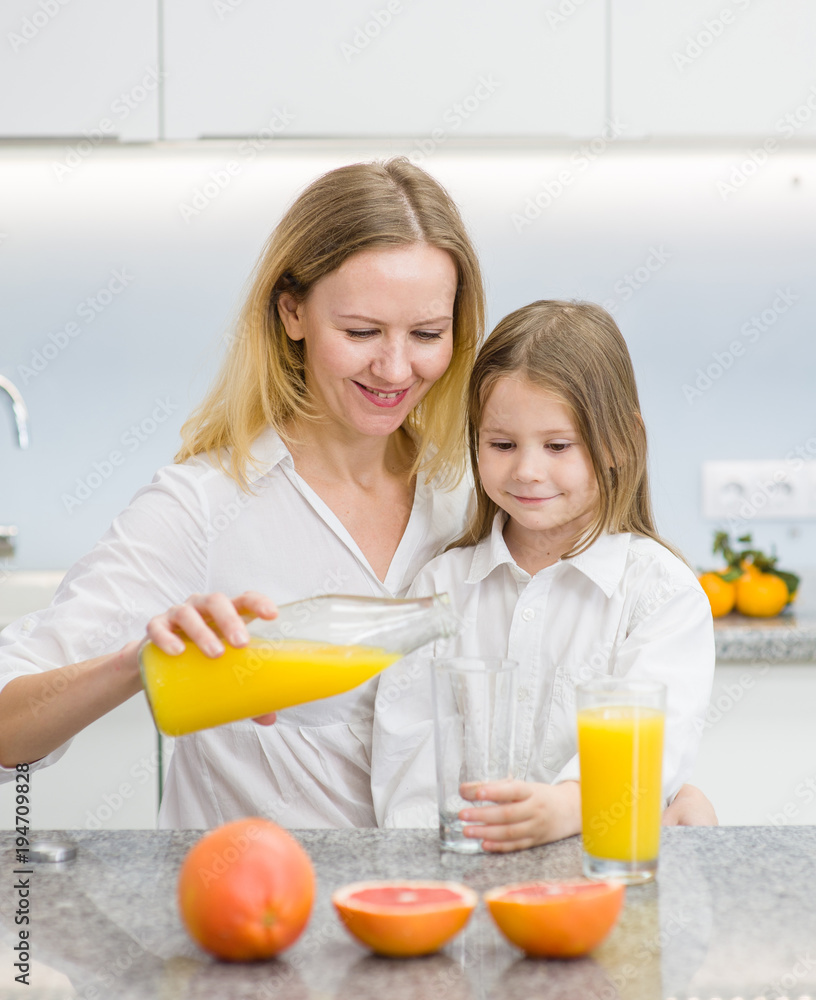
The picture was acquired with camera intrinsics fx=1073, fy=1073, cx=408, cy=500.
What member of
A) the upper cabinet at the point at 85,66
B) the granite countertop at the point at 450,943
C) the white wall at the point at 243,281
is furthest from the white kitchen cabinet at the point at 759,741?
the upper cabinet at the point at 85,66

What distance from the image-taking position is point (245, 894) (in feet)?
2.01

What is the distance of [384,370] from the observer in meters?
1.19

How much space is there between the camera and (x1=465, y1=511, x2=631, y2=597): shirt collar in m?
1.19

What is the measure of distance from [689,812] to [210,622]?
1.85ft

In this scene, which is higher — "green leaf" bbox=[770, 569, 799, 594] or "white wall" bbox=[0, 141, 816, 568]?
"white wall" bbox=[0, 141, 816, 568]

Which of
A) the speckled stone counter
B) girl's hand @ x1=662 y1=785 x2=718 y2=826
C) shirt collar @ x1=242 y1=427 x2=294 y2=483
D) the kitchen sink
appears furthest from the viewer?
the kitchen sink

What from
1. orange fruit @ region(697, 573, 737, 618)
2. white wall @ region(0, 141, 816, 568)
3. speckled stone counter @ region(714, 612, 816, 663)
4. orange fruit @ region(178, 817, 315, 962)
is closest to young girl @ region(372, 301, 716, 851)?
orange fruit @ region(178, 817, 315, 962)

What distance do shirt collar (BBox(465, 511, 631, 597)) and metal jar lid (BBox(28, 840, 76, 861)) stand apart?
584 millimetres

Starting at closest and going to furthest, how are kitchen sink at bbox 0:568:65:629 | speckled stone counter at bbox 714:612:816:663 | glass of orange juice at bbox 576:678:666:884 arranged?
glass of orange juice at bbox 576:678:666:884
speckled stone counter at bbox 714:612:816:663
kitchen sink at bbox 0:568:65:629

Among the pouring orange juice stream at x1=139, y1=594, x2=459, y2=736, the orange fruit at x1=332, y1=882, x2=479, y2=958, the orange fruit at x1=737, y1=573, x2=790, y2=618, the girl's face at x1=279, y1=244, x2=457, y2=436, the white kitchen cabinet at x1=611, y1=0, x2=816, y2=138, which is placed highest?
the white kitchen cabinet at x1=611, y1=0, x2=816, y2=138

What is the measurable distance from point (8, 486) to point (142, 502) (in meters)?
1.32

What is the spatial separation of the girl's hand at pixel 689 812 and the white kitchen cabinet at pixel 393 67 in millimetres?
1351

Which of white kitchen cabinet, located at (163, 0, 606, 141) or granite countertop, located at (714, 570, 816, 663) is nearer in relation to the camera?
granite countertop, located at (714, 570, 816, 663)

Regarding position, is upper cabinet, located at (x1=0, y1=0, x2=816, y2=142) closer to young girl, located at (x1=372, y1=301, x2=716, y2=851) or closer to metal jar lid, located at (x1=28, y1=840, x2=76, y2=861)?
young girl, located at (x1=372, y1=301, x2=716, y2=851)
